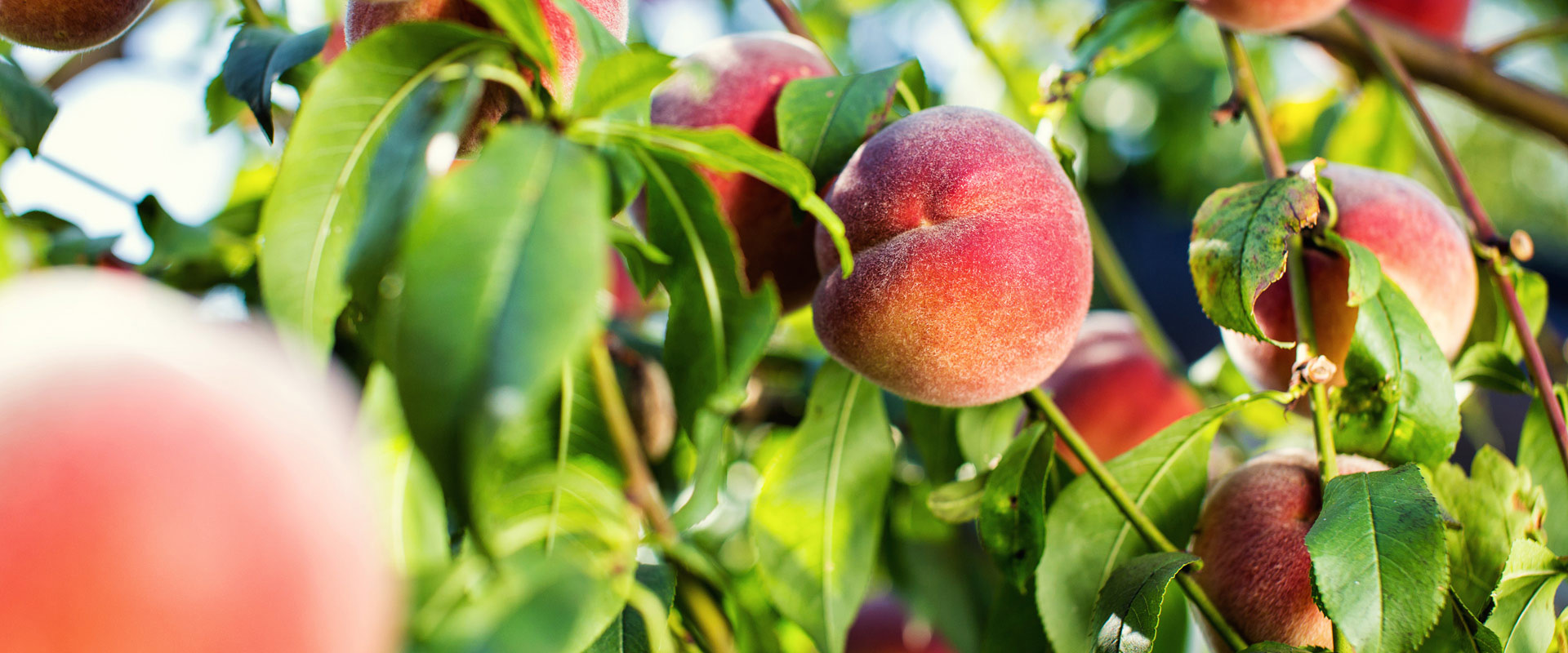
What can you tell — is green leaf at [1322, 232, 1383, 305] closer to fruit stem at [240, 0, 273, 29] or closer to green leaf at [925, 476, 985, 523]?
green leaf at [925, 476, 985, 523]

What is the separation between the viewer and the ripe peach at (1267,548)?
0.55 meters

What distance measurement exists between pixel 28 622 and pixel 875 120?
47 centimetres

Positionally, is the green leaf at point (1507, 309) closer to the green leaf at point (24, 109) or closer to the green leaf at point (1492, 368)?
the green leaf at point (1492, 368)

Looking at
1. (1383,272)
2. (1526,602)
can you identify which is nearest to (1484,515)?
(1526,602)

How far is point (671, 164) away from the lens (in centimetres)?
44

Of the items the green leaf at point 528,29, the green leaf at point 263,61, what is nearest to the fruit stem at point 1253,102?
the green leaf at point 528,29

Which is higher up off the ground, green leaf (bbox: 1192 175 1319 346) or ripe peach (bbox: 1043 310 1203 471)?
green leaf (bbox: 1192 175 1319 346)

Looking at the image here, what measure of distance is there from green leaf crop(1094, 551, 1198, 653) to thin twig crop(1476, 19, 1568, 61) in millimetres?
772

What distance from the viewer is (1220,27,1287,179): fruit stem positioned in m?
0.70

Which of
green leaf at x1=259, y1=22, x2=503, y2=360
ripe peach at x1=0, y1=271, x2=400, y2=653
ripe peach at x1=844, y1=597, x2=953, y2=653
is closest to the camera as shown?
ripe peach at x1=0, y1=271, x2=400, y2=653

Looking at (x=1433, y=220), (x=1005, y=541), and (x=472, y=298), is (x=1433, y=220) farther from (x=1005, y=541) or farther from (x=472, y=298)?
(x=472, y=298)

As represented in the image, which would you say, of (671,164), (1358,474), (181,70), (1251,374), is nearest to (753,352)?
(671,164)

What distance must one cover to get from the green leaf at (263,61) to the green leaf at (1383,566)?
57 centimetres

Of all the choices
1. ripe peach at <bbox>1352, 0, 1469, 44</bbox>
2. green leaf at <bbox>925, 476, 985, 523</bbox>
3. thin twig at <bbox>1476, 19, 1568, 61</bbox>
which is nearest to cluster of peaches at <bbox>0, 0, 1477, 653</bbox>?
green leaf at <bbox>925, 476, 985, 523</bbox>
